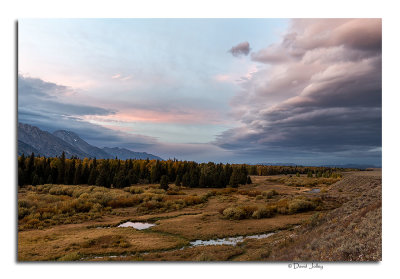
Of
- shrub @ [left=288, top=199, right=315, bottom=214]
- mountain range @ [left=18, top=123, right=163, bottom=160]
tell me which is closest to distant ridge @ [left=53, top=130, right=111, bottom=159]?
mountain range @ [left=18, top=123, right=163, bottom=160]

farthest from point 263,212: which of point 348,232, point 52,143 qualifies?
point 52,143

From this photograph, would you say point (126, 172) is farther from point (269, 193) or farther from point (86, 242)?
point (269, 193)

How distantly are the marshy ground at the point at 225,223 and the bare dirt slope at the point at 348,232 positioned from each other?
1.5 inches

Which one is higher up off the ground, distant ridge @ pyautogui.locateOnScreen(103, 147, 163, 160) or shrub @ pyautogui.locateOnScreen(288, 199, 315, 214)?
distant ridge @ pyautogui.locateOnScreen(103, 147, 163, 160)

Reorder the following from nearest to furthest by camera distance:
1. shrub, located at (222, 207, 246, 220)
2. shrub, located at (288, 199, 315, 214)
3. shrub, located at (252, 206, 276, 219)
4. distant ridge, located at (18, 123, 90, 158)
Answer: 1. distant ridge, located at (18, 123, 90, 158)
2. shrub, located at (288, 199, 315, 214)
3. shrub, located at (252, 206, 276, 219)
4. shrub, located at (222, 207, 246, 220)

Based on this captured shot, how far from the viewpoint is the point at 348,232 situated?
8.48m

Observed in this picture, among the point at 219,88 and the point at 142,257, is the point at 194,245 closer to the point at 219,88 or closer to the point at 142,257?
the point at 142,257

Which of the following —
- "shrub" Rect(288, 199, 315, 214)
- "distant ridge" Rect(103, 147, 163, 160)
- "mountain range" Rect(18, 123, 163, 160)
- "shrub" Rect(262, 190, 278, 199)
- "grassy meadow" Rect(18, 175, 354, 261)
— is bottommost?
"grassy meadow" Rect(18, 175, 354, 261)

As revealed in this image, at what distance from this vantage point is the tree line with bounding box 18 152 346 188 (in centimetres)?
1483

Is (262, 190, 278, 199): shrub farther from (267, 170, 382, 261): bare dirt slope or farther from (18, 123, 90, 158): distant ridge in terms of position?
(18, 123, 90, 158): distant ridge

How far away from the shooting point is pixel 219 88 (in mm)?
12195

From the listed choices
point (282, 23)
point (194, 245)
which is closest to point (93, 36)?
point (282, 23)

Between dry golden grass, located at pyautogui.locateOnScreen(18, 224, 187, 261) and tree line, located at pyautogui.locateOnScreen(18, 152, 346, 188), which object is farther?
tree line, located at pyautogui.locateOnScreen(18, 152, 346, 188)

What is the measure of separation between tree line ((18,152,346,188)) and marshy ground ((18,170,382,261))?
0.88 m
